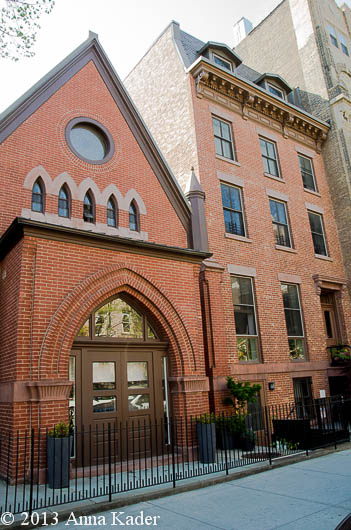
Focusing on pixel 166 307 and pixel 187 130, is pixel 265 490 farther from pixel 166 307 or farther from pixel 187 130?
pixel 187 130

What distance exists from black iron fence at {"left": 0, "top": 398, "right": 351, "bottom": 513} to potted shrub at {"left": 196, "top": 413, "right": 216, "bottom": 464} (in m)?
0.01

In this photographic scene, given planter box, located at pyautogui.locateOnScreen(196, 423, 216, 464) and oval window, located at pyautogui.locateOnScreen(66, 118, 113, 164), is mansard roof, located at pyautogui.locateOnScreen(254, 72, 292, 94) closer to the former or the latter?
oval window, located at pyautogui.locateOnScreen(66, 118, 113, 164)

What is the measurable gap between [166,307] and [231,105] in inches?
389

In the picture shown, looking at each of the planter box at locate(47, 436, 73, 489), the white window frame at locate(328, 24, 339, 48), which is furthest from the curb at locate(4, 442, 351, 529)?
the white window frame at locate(328, 24, 339, 48)

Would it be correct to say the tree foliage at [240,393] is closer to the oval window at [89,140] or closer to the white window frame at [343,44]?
the oval window at [89,140]

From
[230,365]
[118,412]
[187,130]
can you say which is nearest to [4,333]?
[118,412]

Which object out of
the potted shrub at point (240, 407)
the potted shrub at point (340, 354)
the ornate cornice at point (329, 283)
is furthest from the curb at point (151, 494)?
the ornate cornice at point (329, 283)

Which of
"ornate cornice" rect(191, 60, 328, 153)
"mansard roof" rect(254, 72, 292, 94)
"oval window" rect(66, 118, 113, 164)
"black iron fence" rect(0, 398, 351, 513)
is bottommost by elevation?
"black iron fence" rect(0, 398, 351, 513)

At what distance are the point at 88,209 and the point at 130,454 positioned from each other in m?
6.04

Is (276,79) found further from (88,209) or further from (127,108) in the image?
(88,209)

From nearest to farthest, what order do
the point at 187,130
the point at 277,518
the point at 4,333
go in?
the point at 277,518, the point at 4,333, the point at 187,130

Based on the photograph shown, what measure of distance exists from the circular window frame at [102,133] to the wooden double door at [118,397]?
5015 mm

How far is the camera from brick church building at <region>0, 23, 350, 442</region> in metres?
8.85

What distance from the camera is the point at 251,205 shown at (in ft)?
51.9
